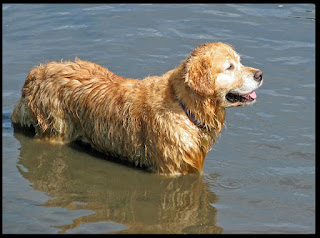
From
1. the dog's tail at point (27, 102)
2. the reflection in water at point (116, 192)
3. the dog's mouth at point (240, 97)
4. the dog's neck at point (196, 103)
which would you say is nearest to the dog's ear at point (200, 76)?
the dog's neck at point (196, 103)

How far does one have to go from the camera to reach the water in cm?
794

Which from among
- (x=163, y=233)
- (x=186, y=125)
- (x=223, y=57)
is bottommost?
(x=163, y=233)

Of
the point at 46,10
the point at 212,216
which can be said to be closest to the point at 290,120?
the point at 212,216

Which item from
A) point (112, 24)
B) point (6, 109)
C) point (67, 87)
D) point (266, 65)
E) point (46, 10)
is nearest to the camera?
point (67, 87)

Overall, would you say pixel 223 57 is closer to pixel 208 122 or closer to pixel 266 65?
pixel 208 122

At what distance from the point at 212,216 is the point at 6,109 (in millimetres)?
4579

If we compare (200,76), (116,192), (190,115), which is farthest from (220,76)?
(116,192)

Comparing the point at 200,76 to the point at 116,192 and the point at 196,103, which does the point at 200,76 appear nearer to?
the point at 196,103

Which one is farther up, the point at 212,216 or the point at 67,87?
the point at 67,87

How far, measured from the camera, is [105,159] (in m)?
9.50

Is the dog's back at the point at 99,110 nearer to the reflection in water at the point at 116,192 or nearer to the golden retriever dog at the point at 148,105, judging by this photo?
the golden retriever dog at the point at 148,105

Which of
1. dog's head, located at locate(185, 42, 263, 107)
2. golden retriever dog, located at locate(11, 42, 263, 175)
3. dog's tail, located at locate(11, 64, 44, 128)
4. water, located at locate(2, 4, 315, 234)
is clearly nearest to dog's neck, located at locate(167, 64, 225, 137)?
golden retriever dog, located at locate(11, 42, 263, 175)

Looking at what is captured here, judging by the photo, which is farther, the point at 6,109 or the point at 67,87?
the point at 6,109

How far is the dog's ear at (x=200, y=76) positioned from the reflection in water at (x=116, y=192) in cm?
137
